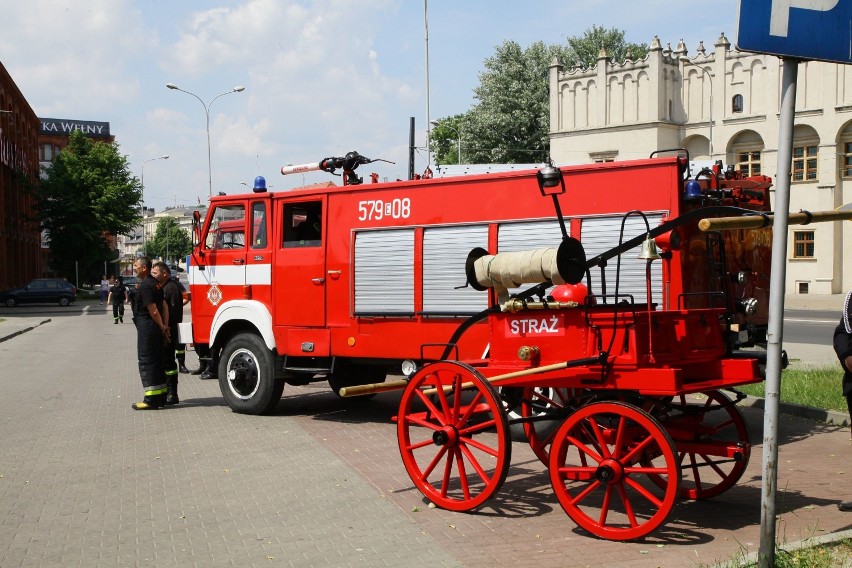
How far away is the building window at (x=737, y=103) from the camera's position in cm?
5262

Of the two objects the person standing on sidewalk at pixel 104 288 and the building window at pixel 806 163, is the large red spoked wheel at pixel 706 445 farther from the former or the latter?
the person standing on sidewalk at pixel 104 288

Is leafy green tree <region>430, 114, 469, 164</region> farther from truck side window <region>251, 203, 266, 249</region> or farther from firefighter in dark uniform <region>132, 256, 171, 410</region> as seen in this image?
truck side window <region>251, 203, 266, 249</region>

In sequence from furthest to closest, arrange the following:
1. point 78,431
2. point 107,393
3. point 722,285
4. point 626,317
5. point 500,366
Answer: point 107,393 < point 78,431 < point 722,285 < point 500,366 < point 626,317

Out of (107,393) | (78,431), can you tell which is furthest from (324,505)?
(107,393)

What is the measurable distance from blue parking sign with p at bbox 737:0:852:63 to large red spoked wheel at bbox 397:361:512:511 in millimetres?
2944

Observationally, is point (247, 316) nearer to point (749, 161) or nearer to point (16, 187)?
point (749, 161)

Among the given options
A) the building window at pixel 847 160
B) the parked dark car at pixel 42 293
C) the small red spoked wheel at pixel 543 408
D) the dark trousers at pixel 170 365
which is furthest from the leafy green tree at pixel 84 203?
the small red spoked wheel at pixel 543 408

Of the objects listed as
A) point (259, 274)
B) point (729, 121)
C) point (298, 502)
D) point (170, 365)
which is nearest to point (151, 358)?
point (170, 365)

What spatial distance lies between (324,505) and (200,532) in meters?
1.06

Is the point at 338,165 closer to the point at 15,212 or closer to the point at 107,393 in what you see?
the point at 107,393

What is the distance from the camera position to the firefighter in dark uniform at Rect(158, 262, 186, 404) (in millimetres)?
A: 13055

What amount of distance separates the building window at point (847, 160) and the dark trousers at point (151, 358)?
1730 inches

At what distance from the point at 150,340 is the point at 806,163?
145 ft

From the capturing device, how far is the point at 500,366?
6.86 m
